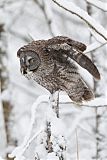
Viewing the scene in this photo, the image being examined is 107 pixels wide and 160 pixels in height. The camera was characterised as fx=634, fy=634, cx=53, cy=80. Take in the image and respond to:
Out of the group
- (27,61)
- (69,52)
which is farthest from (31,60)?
(69,52)

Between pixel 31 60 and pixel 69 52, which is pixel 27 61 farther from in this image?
pixel 69 52

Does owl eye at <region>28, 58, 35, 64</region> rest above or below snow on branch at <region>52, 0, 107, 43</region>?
below

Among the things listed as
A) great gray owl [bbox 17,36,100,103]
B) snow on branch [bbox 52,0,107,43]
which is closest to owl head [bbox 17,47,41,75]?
great gray owl [bbox 17,36,100,103]

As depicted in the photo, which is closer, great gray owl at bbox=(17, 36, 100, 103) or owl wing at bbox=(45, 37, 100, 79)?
owl wing at bbox=(45, 37, 100, 79)

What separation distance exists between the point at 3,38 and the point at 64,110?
0.98 m

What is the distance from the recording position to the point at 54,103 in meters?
2.72

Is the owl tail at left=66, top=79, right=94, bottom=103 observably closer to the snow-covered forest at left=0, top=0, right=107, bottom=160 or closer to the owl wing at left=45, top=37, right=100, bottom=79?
the snow-covered forest at left=0, top=0, right=107, bottom=160

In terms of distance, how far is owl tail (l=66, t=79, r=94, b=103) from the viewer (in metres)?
2.88

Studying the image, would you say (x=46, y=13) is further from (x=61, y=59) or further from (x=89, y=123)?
(x=61, y=59)

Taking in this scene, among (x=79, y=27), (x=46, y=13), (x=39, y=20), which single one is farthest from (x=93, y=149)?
(x=39, y=20)

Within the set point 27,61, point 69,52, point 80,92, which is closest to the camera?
point 69,52

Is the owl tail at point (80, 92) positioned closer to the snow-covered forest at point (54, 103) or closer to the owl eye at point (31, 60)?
the snow-covered forest at point (54, 103)

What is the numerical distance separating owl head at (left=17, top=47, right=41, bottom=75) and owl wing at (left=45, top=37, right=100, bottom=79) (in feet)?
0.27

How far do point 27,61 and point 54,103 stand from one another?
0.78 feet
